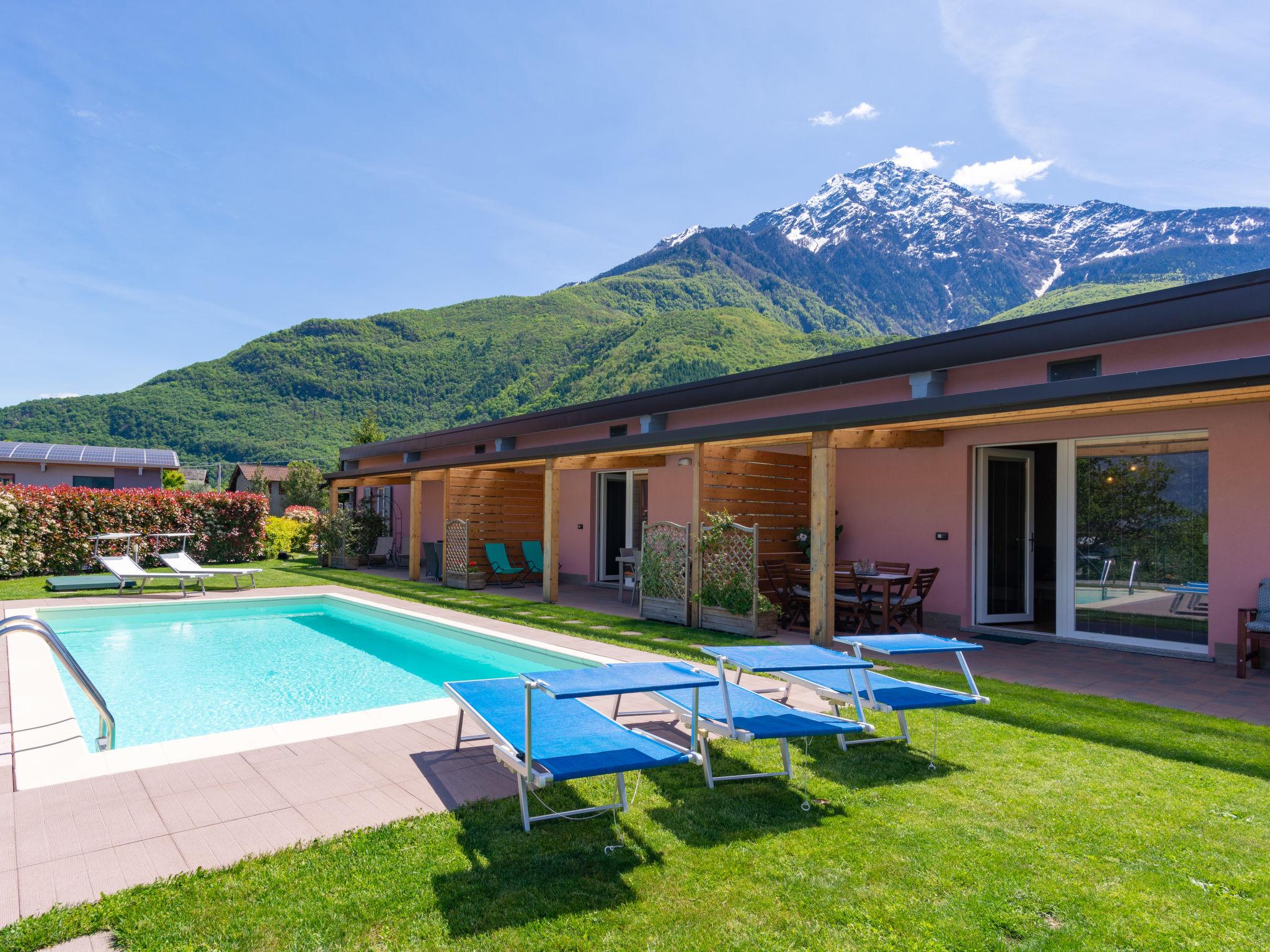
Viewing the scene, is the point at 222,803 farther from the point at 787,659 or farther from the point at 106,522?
the point at 106,522

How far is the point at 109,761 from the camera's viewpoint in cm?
409

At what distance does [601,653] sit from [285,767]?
367cm

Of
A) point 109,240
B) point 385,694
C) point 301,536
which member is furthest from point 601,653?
point 109,240

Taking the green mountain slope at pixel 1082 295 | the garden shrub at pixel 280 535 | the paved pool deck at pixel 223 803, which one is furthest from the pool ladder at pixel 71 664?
the green mountain slope at pixel 1082 295

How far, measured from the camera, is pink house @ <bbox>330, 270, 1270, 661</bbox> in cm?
705

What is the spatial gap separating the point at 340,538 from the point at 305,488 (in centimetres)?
1558

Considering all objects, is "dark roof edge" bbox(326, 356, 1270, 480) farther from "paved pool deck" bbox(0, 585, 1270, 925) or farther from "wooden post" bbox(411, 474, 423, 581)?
"wooden post" bbox(411, 474, 423, 581)

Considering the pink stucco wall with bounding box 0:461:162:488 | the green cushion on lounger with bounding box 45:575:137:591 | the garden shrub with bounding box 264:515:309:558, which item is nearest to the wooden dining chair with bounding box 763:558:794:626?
the green cushion on lounger with bounding box 45:575:137:591

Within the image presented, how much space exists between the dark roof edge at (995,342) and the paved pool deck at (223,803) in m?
3.75

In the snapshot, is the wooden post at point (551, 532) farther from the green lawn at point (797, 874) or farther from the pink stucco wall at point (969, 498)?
the green lawn at point (797, 874)

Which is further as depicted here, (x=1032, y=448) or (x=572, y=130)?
(x=572, y=130)

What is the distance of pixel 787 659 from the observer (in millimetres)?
4105

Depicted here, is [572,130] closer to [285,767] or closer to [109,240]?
[109,240]

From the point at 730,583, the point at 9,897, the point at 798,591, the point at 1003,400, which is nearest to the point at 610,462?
the point at 730,583
